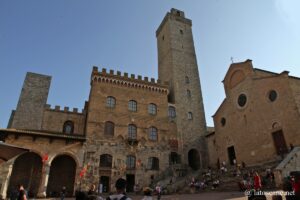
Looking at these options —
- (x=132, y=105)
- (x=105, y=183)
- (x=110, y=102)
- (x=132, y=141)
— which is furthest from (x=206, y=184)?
(x=110, y=102)

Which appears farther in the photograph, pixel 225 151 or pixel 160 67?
Answer: pixel 160 67

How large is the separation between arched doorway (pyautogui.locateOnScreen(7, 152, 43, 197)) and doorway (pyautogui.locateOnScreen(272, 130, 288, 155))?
76.7ft

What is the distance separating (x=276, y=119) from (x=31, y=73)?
30.1 metres

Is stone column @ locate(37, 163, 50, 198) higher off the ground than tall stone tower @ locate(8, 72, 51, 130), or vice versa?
tall stone tower @ locate(8, 72, 51, 130)

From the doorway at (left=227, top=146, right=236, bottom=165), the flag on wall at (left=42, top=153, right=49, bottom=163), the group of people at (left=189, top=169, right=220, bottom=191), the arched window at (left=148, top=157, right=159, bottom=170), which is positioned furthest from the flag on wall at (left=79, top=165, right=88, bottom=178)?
the doorway at (left=227, top=146, right=236, bottom=165)

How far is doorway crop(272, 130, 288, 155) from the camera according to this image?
19631 mm

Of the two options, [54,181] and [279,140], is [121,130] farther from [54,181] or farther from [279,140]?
[279,140]

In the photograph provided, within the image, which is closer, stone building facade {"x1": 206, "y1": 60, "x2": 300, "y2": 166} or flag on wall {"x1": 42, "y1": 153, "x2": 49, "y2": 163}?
stone building facade {"x1": 206, "y1": 60, "x2": 300, "y2": 166}

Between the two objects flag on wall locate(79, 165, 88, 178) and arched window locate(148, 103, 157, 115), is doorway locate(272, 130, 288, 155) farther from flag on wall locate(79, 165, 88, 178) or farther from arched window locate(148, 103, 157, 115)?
flag on wall locate(79, 165, 88, 178)

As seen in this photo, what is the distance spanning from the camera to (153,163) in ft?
85.8

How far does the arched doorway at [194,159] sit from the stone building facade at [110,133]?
0.13 metres

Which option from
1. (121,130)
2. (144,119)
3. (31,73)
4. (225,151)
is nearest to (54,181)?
(121,130)

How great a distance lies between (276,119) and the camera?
2081 cm

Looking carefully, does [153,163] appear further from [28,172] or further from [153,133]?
[28,172]
